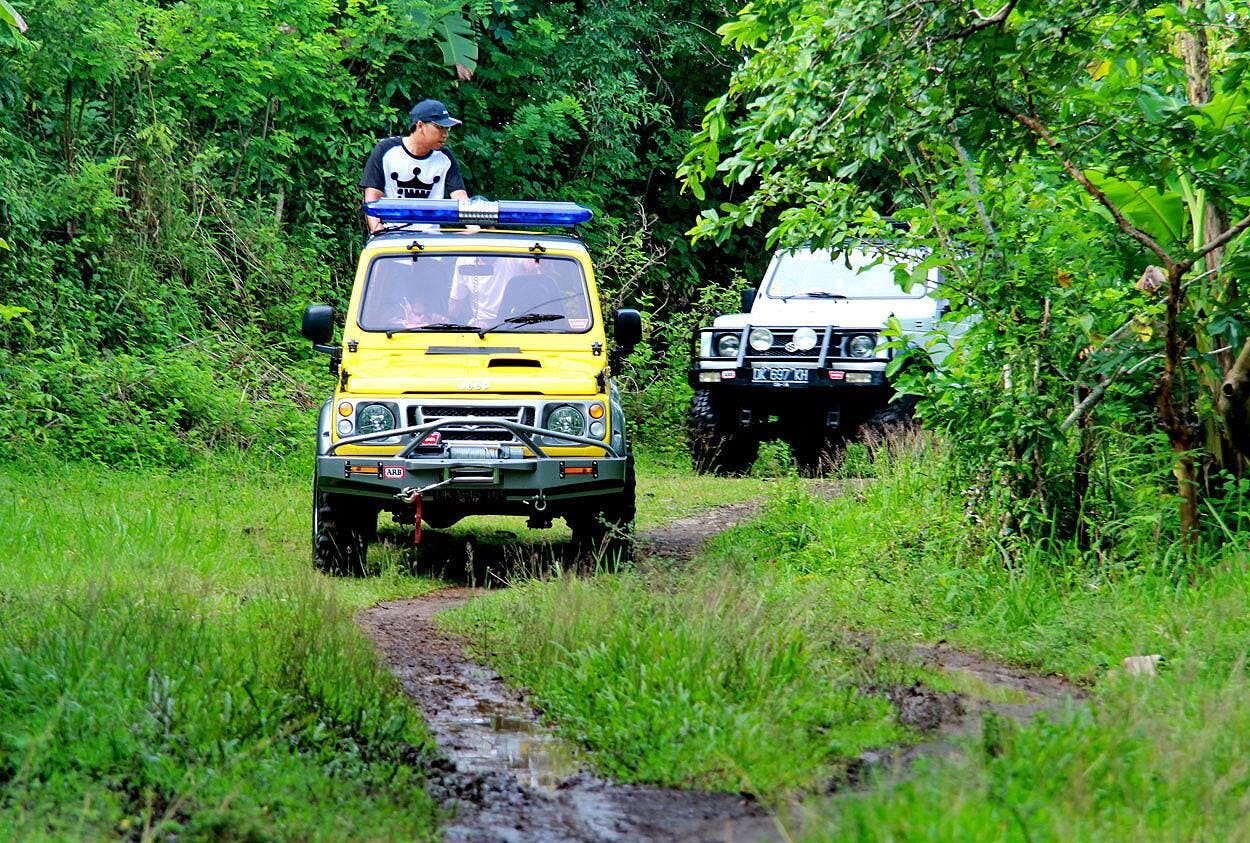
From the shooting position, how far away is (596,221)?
19.8m

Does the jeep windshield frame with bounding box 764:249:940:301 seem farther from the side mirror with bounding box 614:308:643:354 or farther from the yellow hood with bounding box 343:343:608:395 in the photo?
the yellow hood with bounding box 343:343:608:395

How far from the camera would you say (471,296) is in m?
9.20

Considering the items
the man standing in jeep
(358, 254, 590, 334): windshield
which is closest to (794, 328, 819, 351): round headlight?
the man standing in jeep

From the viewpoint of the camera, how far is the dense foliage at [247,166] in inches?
507

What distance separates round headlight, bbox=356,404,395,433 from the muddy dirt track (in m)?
1.30

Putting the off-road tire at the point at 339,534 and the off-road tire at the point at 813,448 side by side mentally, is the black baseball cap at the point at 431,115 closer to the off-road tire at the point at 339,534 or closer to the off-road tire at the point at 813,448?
the off-road tire at the point at 339,534

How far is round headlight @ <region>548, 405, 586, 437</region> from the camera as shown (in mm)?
8375

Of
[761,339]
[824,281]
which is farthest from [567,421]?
[824,281]

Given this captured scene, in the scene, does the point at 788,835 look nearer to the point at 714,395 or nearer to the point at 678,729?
the point at 678,729

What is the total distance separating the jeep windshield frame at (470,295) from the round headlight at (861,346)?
5.10 meters

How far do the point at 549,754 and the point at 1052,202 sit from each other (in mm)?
4239

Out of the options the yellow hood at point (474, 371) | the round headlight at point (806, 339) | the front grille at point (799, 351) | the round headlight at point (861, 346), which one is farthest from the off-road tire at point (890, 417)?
the yellow hood at point (474, 371)

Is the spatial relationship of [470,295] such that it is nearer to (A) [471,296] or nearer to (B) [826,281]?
(A) [471,296]

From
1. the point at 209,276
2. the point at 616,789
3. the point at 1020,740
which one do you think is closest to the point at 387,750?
the point at 616,789
